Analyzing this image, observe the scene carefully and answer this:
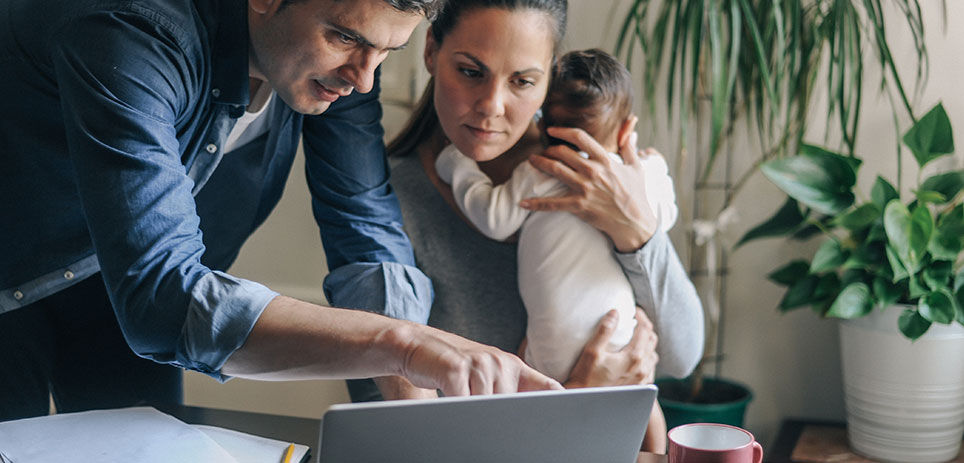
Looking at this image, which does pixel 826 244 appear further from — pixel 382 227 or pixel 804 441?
pixel 382 227

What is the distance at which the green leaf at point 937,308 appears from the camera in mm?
1873

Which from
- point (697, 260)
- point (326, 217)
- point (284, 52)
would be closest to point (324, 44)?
point (284, 52)

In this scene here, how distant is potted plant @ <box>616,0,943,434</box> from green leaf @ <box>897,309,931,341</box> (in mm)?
389

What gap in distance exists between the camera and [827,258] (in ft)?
6.58

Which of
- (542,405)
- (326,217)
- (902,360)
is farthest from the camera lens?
(902,360)

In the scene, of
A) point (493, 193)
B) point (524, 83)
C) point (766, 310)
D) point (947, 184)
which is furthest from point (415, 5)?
point (766, 310)

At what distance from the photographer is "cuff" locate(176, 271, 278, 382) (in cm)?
91

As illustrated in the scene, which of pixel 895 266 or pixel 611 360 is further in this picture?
pixel 895 266

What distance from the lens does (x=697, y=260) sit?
93.6 inches

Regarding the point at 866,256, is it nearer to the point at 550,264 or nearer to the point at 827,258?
the point at 827,258

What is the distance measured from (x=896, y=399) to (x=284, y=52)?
1589 millimetres

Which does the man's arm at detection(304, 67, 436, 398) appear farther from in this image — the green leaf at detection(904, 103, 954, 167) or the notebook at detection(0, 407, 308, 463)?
the green leaf at detection(904, 103, 954, 167)

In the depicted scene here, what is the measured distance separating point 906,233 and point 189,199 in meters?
1.50

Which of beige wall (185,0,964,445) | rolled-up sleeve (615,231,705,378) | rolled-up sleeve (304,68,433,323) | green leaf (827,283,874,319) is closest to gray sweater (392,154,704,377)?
rolled-up sleeve (615,231,705,378)
